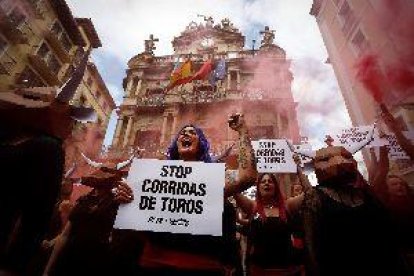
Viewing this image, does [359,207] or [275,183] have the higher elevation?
[275,183]

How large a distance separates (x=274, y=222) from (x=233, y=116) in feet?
5.15

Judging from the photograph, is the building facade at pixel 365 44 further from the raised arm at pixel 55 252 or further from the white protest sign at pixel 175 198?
the raised arm at pixel 55 252

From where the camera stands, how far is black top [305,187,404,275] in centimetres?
283

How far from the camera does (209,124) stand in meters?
24.0

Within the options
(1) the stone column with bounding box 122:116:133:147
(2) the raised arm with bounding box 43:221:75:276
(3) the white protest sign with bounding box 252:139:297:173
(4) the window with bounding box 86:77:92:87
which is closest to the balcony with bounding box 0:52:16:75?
(1) the stone column with bounding box 122:116:133:147

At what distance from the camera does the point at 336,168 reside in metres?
3.45

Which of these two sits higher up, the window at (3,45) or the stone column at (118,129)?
the window at (3,45)

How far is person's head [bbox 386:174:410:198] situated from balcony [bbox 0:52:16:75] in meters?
23.4

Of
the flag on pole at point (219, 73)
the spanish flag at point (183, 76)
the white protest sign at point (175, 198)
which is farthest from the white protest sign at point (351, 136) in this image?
the flag on pole at point (219, 73)

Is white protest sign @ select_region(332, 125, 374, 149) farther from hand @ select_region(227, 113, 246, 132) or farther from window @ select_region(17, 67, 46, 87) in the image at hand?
window @ select_region(17, 67, 46, 87)

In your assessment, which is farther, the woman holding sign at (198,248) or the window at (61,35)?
the window at (61,35)

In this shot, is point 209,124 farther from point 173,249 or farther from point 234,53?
point 173,249

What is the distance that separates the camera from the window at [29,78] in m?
22.5

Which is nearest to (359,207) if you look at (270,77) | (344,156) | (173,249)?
(344,156)
